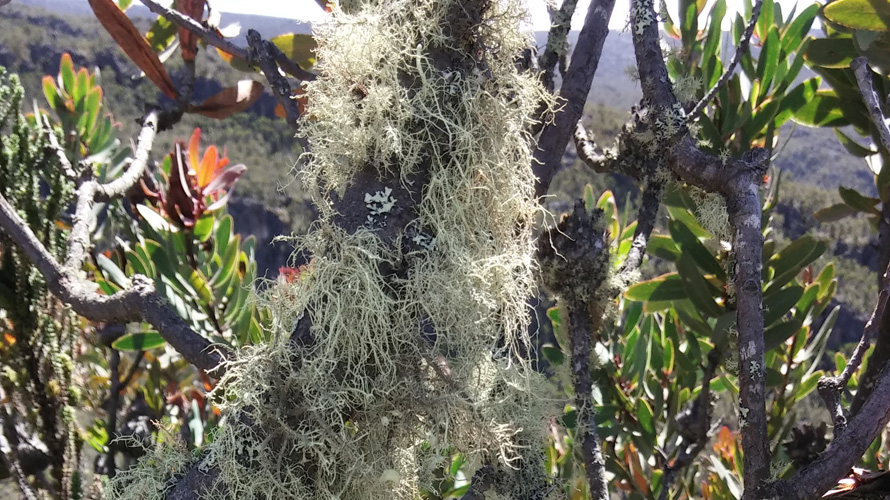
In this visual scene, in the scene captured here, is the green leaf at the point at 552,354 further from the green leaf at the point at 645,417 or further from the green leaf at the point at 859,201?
the green leaf at the point at 859,201

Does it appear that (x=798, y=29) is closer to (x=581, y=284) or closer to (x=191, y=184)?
(x=581, y=284)

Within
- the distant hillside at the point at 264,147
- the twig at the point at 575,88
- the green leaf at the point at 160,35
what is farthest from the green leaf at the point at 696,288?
the distant hillside at the point at 264,147

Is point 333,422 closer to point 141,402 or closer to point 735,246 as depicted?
point 735,246

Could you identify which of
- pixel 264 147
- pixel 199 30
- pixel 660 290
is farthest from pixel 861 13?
pixel 264 147

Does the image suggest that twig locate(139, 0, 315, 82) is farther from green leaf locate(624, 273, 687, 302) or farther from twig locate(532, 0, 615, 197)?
green leaf locate(624, 273, 687, 302)

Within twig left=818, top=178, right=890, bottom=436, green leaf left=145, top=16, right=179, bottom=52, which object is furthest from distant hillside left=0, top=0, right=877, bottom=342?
twig left=818, top=178, right=890, bottom=436

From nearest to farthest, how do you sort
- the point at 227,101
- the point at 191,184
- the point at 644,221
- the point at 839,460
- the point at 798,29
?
the point at 839,460 < the point at 644,221 < the point at 798,29 < the point at 227,101 < the point at 191,184
